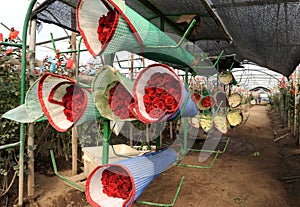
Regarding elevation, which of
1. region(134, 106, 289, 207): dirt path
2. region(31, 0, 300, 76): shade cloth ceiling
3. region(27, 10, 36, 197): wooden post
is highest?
region(31, 0, 300, 76): shade cloth ceiling

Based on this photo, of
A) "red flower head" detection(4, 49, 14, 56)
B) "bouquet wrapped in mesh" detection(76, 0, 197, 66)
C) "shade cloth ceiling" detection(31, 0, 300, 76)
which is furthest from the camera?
"red flower head" detection(4, 49, 14, 56)

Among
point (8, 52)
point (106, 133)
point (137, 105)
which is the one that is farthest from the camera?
point (8, 52)

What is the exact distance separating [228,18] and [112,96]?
79.5 inches

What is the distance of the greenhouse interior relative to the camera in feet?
2.29

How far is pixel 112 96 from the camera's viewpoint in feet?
2.46

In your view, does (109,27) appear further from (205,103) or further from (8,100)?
(8,100)

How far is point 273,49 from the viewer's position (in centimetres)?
334

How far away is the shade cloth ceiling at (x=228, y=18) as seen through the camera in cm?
148

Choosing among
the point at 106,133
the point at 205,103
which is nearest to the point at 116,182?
the point at 106,133

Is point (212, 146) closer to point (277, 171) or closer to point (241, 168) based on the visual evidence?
point (241, 168)

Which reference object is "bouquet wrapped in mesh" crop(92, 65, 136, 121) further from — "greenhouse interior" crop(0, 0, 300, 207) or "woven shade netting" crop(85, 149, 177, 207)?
"woven shade netting" crop(85, 149, 177, 207)

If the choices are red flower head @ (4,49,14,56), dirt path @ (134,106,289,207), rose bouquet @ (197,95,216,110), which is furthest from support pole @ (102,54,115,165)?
dirt path @ (134,106,289,207)

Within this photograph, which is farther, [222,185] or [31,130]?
[222,185]

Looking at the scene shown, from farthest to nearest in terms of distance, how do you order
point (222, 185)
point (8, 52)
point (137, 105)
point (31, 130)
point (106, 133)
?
point (222, 185), point (31, 130), point (8, 52), point (106, 133), point (137, 105)
